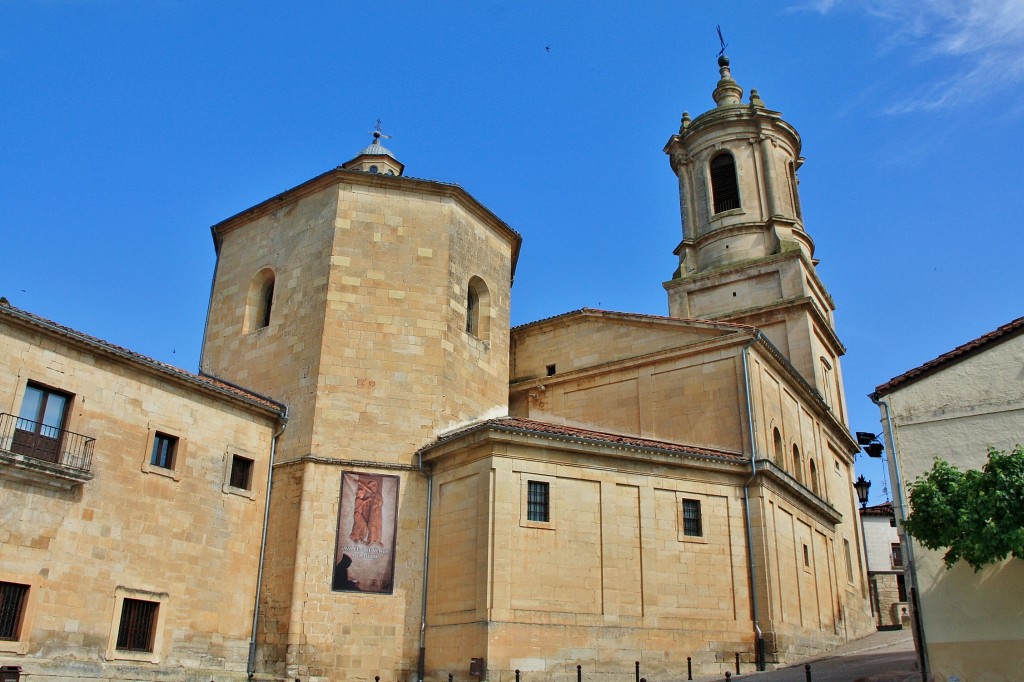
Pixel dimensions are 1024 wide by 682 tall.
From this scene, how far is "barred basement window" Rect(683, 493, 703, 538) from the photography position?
21156 millimetres

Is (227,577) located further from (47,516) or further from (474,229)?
(474,229)

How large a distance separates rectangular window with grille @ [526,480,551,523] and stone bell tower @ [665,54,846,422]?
1548 centimetres

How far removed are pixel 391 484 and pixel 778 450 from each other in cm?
1149

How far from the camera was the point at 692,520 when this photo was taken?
69.9 feet

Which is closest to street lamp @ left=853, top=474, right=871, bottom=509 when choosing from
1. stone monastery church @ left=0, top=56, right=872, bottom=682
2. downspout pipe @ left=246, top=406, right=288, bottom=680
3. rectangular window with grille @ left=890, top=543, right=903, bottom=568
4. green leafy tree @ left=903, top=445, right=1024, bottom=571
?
stone monastery church @ left=0, top=56, right=872, bottom=682

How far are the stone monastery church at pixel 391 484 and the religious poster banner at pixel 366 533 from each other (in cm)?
5

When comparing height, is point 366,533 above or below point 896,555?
below

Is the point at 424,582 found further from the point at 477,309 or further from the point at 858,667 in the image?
the point at 858,667

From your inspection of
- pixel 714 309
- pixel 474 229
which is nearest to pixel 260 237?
pixel 474 229

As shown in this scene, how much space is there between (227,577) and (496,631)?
632cm

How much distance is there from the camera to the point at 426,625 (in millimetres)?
19875

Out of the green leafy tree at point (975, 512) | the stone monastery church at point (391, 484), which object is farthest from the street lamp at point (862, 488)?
the green leafy tree at point (975, 512)

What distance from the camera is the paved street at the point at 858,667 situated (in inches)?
678

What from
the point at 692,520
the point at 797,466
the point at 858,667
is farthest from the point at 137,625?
the point at 797,466
